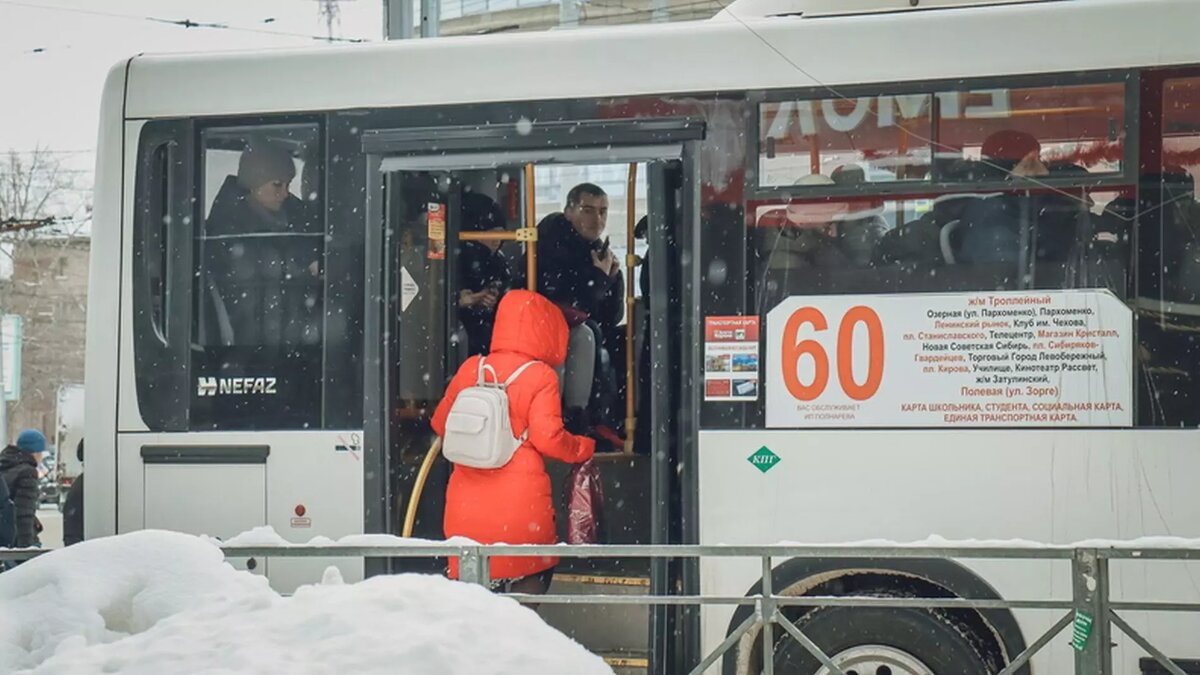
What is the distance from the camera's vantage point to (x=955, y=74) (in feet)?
20.7

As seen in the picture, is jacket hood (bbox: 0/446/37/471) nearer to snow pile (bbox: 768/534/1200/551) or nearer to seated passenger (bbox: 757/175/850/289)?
seated passenger (bbox: 757/175/850/289)

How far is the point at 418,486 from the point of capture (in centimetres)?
725

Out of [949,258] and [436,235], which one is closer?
[949,258]

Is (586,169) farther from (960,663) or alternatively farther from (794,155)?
(960,663)

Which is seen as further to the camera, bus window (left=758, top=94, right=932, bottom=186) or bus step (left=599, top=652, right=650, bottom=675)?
bus step (left=599, top=652, right=650, bottom=675)

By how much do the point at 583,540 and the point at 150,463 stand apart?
7.04ft

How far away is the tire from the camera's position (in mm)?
6191

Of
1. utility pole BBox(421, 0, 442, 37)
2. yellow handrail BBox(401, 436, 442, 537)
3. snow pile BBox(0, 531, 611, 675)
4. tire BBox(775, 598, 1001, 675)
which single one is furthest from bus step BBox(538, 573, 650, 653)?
utility pole BBox(421, 0, 442, 37)

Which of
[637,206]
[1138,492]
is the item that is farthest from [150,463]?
[1138,492]

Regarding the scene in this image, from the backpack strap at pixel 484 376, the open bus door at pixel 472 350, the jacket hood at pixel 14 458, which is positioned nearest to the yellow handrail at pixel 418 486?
the open bus door at pixel 472 350

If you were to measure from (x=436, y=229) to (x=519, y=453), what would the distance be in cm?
128

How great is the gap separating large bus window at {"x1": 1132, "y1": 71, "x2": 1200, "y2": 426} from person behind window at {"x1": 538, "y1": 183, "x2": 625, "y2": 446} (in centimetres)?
301

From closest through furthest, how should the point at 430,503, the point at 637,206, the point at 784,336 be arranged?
the point at 784,336 < the point at 430,503 < the point at 637,206

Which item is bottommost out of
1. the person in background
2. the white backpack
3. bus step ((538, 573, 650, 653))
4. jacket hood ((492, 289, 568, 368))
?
bus step ((538, 573, 650, 653))
